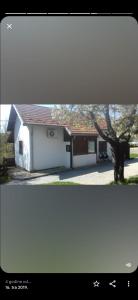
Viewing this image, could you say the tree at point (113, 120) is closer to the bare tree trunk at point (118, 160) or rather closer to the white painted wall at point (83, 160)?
the bare tree trunk at point (118, 160)

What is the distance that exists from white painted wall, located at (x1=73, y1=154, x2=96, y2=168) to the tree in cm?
13

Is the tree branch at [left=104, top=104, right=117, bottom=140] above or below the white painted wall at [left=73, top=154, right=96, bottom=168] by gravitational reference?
above

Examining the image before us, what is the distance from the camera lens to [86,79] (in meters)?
1.43

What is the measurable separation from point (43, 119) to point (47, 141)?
0.13m

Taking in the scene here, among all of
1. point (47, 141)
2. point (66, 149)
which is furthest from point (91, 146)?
point (47, 141)

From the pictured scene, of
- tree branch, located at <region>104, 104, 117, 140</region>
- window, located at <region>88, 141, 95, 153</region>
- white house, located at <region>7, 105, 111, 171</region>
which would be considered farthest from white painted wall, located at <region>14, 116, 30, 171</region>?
tree branch, located at <region>104, 104, 117, 140</region>

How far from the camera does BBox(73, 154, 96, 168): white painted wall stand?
155 cm

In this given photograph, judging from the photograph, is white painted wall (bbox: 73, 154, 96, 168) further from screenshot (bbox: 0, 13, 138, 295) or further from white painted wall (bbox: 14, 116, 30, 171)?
white painted wall (bbox: 14, 116, 30, 171)

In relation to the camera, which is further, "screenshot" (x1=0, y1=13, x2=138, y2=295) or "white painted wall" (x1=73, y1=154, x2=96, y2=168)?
"white painted wall" (x1=73, y1=154, x2=96, y2=168)

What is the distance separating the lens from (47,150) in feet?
4.95
